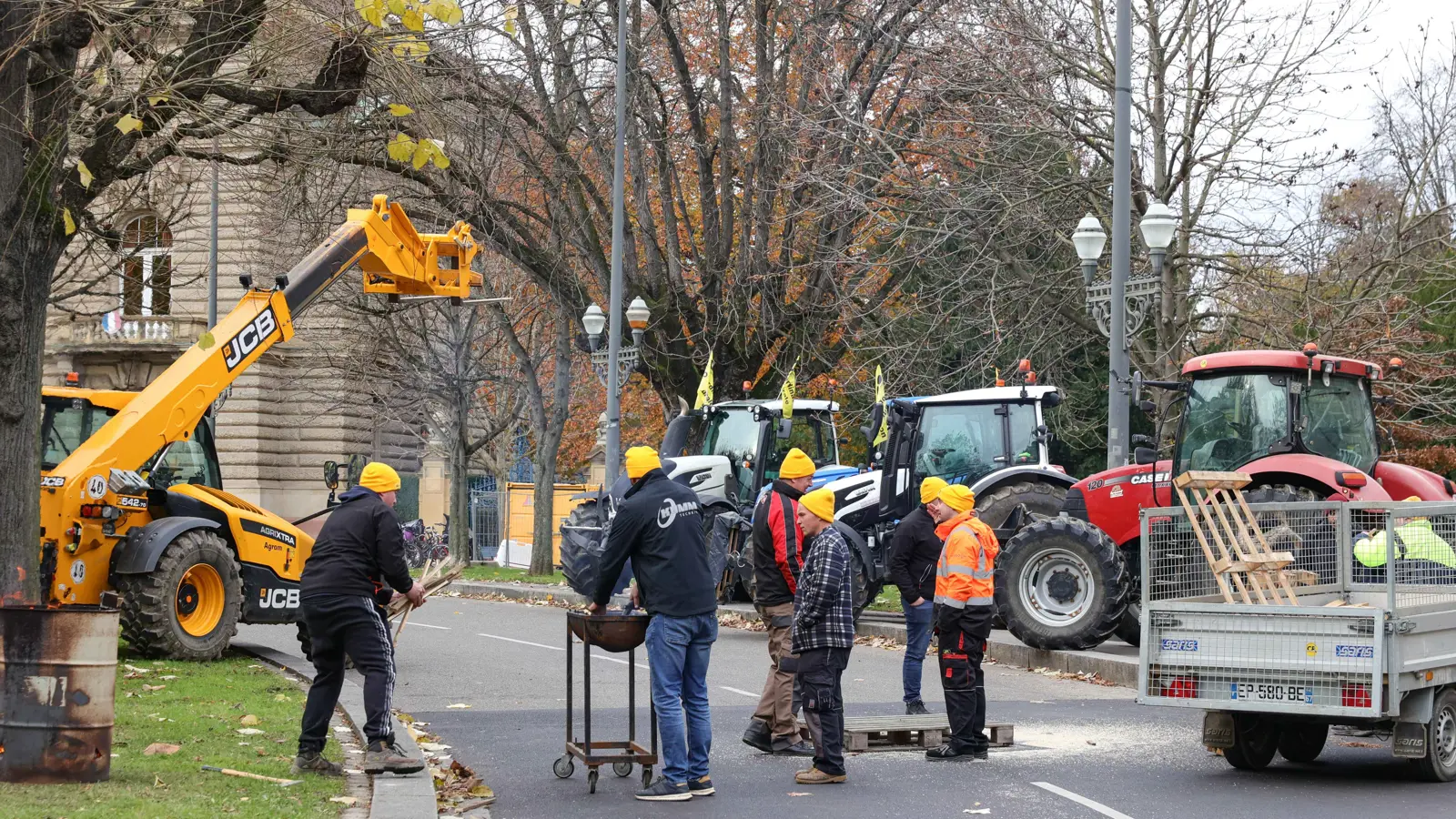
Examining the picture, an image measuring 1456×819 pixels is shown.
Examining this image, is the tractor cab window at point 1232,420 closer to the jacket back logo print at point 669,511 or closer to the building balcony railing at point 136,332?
the jacket back logo print at point 669,511

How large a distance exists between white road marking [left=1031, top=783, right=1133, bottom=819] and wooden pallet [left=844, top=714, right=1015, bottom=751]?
1398 millimetres

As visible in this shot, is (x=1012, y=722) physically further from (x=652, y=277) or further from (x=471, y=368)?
(x=471, y=368)

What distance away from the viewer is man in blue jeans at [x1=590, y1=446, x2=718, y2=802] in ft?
29.8

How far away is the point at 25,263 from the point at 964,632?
675 cm

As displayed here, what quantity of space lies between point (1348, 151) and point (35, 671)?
18.3m

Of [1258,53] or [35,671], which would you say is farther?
[1258,53]

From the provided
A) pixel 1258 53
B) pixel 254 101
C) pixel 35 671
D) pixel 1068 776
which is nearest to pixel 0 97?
pixel 254 101

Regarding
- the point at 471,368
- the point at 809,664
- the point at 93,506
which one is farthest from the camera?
the point at 471,368

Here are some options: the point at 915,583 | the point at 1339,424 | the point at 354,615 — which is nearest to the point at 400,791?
the point at 354,615

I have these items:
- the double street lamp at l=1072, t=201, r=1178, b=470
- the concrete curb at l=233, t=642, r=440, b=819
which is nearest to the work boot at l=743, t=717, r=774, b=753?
the concrete curb at l=233, t=642, r=440, b=819

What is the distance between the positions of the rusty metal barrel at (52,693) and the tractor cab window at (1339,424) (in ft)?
34.3

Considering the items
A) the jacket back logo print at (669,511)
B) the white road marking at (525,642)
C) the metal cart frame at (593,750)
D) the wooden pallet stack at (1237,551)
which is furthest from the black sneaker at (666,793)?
the white road marking at (525,642)

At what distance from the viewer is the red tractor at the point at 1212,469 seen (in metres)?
14.2

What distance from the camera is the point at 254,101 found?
37.1 ft
